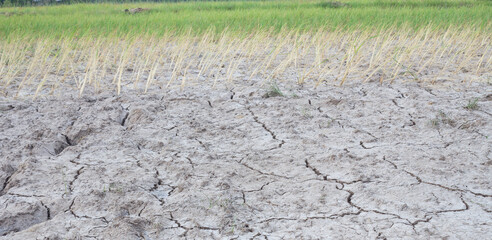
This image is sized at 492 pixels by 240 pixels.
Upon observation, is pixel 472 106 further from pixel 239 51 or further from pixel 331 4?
pixel 331 4

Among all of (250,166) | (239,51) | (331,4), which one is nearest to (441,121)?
(250,166)

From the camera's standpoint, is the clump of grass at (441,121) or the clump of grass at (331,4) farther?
the clump of grass at (331,4)

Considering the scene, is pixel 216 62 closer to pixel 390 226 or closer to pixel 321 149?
pixel 321 149

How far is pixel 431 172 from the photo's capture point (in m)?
2.27

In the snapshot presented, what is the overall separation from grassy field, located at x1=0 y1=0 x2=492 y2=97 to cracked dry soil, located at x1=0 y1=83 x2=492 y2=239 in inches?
19.2

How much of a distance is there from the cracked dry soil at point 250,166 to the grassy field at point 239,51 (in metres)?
0.49

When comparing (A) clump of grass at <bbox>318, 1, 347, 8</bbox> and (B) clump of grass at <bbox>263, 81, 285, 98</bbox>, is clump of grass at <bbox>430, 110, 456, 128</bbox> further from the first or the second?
(A) clump of grass at <bbox>318, 1, 347, 8</bbox>

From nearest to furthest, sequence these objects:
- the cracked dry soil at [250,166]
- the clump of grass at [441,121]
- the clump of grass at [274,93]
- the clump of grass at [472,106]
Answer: the cracked dry soil at [250,166] → the clump of grass at [441,121] → the clump of grass at [472,106] → the clump of grass at [274,93]

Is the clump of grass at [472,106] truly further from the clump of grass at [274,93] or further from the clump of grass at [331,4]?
the clump of grass at [331,4]

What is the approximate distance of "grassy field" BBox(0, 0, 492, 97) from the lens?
412cm

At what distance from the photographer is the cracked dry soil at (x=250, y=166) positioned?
74.2 inches

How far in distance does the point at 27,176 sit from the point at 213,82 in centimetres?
205

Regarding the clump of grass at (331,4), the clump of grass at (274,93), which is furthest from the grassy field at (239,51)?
the clump of grass at (331,4)

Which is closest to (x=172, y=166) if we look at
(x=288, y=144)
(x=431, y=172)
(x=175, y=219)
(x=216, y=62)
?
(x=175, y=219)
